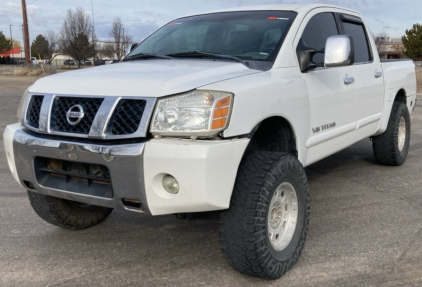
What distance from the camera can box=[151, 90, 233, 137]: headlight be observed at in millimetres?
2734

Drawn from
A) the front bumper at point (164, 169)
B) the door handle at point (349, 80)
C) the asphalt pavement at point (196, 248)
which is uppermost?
the door handle at point (349, 80)

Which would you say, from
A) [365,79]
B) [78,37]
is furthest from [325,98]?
[78,37]

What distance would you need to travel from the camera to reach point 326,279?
3094mm

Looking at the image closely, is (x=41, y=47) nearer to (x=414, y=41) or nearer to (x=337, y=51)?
(x=414, y=41)

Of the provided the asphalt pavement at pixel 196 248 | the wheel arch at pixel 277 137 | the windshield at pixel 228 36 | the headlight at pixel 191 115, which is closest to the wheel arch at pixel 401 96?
the asphalt pavement at pixel 196 248

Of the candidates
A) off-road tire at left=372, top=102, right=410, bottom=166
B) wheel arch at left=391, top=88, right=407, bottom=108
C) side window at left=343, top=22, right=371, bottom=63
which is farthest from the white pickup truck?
wheel arch at left=391, top=88, right=407, bottom=108

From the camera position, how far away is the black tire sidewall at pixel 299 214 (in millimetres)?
3067

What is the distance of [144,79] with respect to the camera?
290 centimetres

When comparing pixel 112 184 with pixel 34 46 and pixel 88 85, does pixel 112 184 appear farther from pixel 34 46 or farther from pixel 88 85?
pixel 34 46

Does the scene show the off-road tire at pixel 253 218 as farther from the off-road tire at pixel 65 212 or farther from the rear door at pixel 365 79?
the rear door at pixel 365 79

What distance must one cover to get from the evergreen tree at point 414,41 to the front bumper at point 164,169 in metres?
52.5

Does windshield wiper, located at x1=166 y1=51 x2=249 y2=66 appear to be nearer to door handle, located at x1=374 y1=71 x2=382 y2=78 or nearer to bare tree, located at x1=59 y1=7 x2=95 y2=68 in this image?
door handle, located at x1=374 y1=71 x2=382 y2=78

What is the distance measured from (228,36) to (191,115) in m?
1.50

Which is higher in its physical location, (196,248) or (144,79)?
(144,79)
